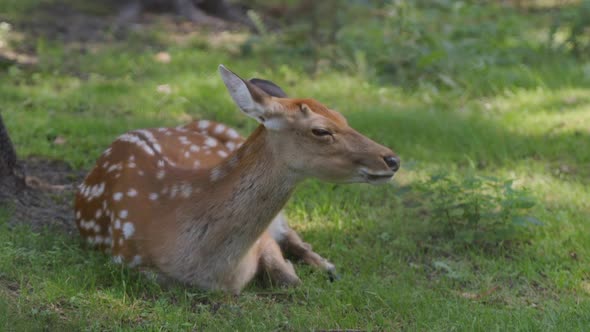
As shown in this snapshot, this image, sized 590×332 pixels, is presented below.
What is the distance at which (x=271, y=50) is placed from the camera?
28.4 feet

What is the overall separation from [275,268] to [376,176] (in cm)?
89

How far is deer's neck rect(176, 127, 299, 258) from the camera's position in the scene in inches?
161

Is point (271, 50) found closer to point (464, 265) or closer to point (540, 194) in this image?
point (540, 194)

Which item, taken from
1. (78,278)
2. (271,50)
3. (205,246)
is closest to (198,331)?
(205,246)

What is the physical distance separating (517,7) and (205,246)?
816cm

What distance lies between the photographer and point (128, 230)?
14.6ft

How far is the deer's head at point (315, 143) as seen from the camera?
13.0ft

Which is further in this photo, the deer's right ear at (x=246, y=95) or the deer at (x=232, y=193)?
the deer at (x=232, y=193)

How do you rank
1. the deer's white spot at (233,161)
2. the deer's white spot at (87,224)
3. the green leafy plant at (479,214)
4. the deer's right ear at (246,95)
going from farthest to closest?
the green leafy plant at (479,214)
the deer's white spot at (87,224)
the deer's white spot at (233,161)
the deer's right ear at (246,95)

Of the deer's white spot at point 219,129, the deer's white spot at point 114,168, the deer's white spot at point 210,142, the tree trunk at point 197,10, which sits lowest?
the tree trunk at point 197,10

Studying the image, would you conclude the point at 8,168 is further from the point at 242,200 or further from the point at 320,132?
the point at 320,132

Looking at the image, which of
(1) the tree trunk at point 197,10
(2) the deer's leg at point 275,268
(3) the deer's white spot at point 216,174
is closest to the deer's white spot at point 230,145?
(2) the deer's leg at point 275,268

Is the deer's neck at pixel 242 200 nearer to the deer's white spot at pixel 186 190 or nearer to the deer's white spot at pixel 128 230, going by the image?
the deer's white spot at pixel 186 190

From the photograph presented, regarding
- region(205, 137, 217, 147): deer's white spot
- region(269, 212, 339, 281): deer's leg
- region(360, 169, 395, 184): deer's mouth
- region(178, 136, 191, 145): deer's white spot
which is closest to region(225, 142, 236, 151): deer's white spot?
region(205, 137, 217, 147): deer's white spot
